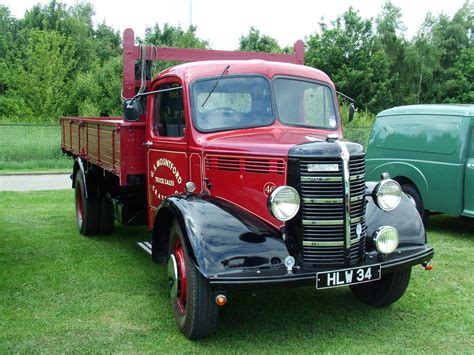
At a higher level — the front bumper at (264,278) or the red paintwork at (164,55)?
the red paintwork at (164,55)

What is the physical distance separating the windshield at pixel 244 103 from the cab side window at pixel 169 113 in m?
0.23

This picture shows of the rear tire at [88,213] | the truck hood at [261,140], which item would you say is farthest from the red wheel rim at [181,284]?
the rear tire at [88,213]

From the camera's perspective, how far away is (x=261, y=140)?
443 centimetres

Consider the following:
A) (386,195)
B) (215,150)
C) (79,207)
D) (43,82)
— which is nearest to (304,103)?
(215,150)

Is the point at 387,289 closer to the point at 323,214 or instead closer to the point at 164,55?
the point at 323,214

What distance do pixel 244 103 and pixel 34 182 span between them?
1109 cm

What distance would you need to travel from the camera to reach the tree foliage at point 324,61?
2909cm

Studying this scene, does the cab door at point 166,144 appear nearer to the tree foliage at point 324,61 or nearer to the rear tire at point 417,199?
the rear tire at point 417,199

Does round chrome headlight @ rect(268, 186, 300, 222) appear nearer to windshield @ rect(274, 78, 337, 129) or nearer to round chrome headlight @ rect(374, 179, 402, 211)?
round chrome headlight @ rect(374, 179, 402, 211)

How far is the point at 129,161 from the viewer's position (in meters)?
5.78

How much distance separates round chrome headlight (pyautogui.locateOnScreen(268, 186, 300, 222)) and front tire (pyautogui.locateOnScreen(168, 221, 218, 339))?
2.28 feet

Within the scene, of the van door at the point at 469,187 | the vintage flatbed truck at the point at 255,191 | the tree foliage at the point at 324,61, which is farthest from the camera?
the tree foliage at the point at 324,61

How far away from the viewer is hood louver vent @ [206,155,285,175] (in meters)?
4.06

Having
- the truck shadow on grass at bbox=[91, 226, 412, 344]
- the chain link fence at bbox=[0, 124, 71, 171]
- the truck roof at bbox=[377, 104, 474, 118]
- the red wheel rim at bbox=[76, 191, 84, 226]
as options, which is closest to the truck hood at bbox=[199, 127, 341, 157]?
the truck shadow on grass at bbox=[91, 226, 412, 344]
